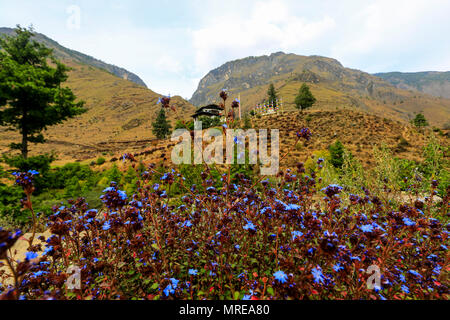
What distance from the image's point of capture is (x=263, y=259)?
2.94 metres

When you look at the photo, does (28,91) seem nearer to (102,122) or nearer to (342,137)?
(342,137)

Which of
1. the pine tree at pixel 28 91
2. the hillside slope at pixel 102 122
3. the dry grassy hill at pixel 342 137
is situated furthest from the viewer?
the hillside slope at pixel 102 122

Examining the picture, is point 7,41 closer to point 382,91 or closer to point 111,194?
point 111,194

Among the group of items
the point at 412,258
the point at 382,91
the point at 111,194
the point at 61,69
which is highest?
the point at 382,91

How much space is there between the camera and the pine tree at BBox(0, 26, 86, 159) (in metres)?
9.96

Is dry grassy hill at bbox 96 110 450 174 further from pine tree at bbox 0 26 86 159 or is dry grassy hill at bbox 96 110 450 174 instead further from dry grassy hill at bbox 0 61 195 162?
dry grassy hill at bbox 0 61 195 162

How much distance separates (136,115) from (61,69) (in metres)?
83.8

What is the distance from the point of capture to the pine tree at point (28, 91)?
9.96 m

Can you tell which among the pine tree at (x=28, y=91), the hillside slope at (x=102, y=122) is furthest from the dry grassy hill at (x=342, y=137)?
the hillside slope at (x=102, y=122)

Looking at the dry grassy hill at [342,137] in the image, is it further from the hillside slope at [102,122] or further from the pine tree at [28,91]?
the hillside slope at [102,122]

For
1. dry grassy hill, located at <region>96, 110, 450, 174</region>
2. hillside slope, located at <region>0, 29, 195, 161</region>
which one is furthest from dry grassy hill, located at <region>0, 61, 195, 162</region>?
dry grassy hill, located at <region>96, 110, 450, 174</region>

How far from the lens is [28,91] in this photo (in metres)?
10.3
